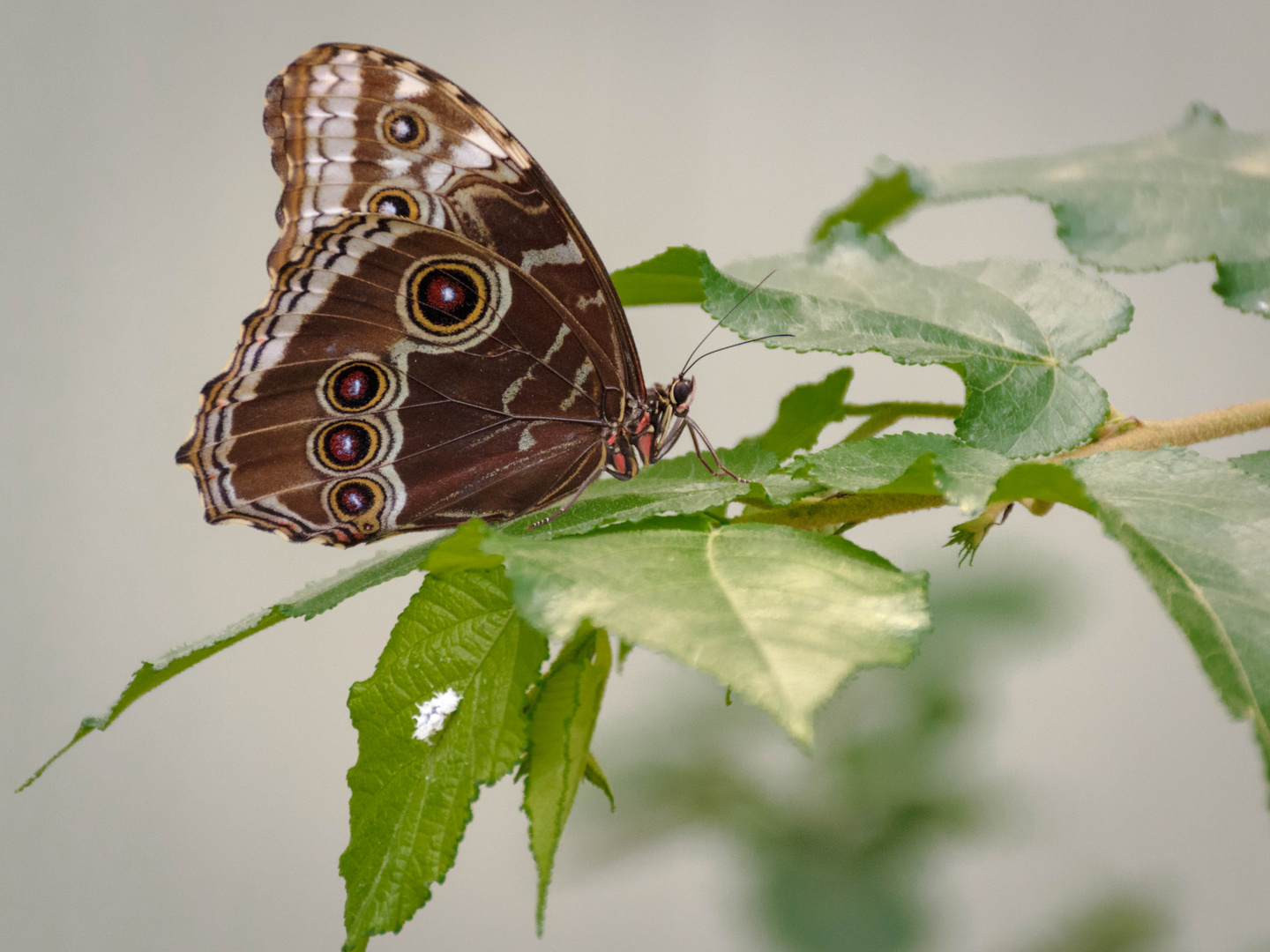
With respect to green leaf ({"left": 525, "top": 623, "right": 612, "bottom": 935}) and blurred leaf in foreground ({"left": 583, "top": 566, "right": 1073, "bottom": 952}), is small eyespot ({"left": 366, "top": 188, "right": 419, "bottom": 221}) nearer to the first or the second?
green leaf ({"left": 525, "top": 623, "right": 612, "bottom": 935})

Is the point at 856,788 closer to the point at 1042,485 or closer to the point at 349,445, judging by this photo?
the point at 349,445

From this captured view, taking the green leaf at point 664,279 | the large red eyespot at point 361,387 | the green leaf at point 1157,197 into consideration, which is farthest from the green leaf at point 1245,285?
the large red eyespot at point 361,387

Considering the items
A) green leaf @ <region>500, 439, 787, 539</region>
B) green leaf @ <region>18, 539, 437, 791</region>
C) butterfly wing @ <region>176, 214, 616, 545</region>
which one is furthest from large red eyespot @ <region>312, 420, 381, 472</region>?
green leaf @ <region>18, 539, 437, 791</region>

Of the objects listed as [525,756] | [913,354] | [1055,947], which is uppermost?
[913,354]

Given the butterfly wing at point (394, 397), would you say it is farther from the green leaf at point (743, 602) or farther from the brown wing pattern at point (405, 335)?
the green leaf at point (743, 602)

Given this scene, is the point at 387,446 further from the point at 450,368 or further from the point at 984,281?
the point at 984,281

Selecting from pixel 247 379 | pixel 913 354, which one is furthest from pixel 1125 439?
pixel 247 379

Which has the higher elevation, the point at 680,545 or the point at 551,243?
the point at 551,243
